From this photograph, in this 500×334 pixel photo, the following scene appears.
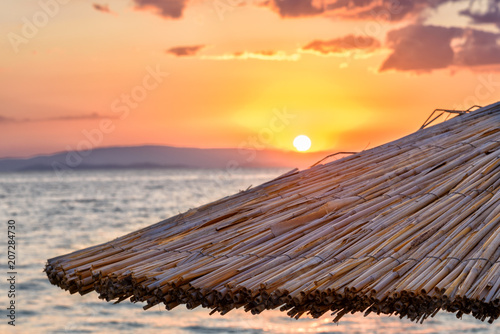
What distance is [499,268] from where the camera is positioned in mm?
1938

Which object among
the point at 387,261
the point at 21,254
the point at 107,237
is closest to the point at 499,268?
the point at 387,261

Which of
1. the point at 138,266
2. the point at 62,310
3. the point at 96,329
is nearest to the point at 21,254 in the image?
the point at 62,310

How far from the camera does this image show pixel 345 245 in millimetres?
2273

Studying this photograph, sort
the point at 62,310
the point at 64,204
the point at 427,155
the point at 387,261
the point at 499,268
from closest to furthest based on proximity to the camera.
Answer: the point at 499,268 < the point at 387,261 < the point at 427,155 < the point at 62,310 < the point at 64,204

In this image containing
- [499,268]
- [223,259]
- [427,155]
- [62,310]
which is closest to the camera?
[499,268]

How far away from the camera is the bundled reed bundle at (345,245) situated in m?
1.98

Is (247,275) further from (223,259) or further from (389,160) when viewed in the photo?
(389,160)

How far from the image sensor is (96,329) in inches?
423

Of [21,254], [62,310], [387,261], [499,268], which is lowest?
[499,268]

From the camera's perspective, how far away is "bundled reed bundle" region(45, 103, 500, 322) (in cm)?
198

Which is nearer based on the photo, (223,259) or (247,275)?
(247,275)

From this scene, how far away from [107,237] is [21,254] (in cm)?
375

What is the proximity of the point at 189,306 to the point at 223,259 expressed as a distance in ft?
0.80

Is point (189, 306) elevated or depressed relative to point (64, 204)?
depressed
